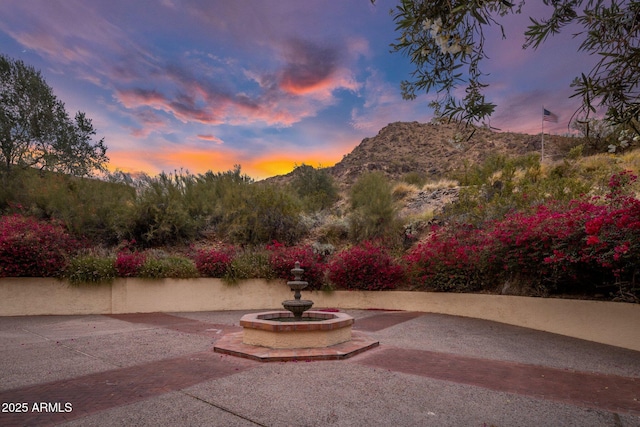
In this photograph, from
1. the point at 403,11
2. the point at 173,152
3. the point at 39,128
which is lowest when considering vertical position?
the point at 403,11

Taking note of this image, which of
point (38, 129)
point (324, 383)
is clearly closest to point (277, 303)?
point (324, 383)

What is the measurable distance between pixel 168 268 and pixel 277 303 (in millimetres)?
3353

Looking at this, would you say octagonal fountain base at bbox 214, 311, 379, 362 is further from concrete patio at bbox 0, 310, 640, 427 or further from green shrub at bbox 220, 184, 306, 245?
green shrub at bbox 220, 184, 306, 245

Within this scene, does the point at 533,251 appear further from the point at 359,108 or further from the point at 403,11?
the point at 359,108

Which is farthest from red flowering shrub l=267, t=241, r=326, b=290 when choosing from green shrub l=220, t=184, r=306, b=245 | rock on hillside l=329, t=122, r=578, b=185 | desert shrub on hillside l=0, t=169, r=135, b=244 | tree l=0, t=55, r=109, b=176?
rock on hillside l=329, t=122, r=578, b=185

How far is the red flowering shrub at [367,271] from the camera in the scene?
407 inches

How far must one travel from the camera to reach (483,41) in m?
3.76

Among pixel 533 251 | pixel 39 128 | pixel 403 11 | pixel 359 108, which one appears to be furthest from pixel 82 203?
pixel 533 251

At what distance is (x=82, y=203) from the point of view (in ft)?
40.7

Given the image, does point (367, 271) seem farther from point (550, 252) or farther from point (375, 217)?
point (550, 252)

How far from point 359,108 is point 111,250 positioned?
37.8 feet

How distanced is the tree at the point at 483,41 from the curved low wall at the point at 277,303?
4.31m

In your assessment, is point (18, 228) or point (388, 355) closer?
point (388, 355)

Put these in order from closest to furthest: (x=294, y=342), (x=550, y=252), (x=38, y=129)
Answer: (x=294, y=342), (x=550, y=252), (x=38, y=129)
